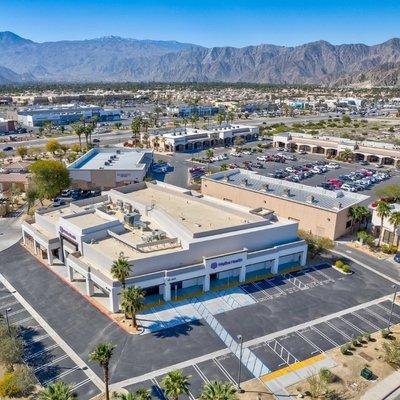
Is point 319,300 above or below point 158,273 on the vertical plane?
below

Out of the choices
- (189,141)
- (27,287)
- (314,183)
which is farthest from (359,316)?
(189,141)

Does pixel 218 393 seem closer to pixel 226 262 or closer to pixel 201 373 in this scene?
pixel 201 373

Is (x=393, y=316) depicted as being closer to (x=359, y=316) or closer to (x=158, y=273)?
(x=359, y=316)

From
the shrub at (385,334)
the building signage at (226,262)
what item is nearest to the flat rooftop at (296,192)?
the building signage at (226,262)

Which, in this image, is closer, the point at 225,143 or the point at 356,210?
the point at 356,210

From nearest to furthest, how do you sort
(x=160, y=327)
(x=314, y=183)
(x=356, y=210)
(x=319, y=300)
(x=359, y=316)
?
(x=160, y=327)
(x=359, y=316)
(x=319, y=300)
(x=356, y=210)
(x=314, y=183)

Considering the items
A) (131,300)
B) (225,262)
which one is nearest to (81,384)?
(131,300)

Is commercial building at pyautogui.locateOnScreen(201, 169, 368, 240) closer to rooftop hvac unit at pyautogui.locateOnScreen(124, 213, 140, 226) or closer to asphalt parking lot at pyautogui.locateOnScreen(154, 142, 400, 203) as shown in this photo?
rooftop hvac unit at pyautogui.locateOnScreen(124, 213, 140, 226)
